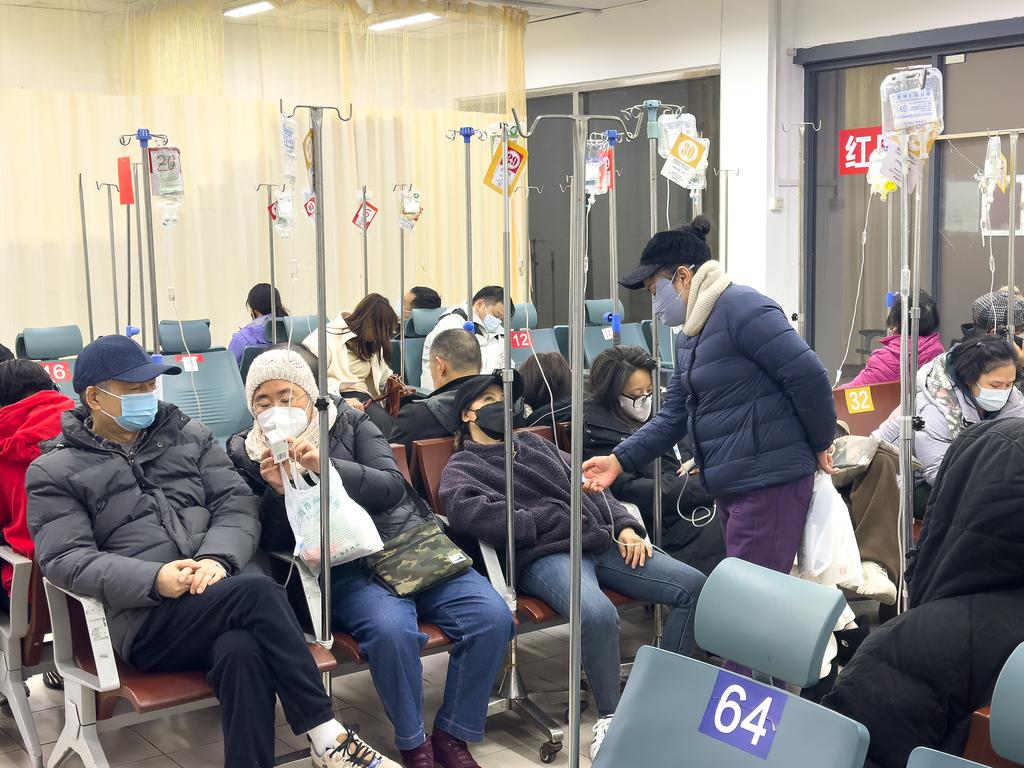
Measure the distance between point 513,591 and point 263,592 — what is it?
0.74 metres

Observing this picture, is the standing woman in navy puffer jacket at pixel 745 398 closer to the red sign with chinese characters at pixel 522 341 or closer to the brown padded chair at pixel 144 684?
the brown padded chair at pixel 144 684

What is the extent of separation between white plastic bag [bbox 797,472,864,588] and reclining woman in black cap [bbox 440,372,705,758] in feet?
1.16

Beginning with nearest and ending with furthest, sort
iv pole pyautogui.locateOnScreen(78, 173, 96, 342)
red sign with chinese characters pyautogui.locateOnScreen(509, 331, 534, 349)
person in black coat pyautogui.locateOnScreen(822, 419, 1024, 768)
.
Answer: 1. person in black coat pyautogui.locateOnScreen(822, 419, 1024, 768)
2. red sign with chinese characters pyautogui.locateOnScreen(509, 331, 534, 349)
3. iv pole pyautogui.locateOnScreen(78, 173, 96, 342)

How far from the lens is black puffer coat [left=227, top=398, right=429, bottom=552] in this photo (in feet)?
9.57

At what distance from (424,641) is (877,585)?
1443mm

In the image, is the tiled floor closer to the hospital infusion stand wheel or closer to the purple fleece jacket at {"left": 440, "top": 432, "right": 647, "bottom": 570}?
the hospital infusion stand wheel

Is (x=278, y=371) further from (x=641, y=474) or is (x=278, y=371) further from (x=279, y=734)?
(x=641, y=474)

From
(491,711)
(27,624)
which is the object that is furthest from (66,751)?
(491,711)

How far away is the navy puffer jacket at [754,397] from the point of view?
105 inches

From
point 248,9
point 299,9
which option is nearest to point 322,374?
point 248,9

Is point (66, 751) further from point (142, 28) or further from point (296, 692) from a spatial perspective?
point (142, 28)

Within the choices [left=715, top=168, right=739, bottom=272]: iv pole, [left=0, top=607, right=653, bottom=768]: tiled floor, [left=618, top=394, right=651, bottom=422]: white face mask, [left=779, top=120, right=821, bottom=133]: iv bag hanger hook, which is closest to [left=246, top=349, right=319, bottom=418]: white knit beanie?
[left=0, top=607, right=653, bottom=768]: tiled floor

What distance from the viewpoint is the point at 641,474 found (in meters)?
3.58

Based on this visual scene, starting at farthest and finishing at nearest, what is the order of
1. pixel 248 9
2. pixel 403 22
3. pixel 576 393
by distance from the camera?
pixel 403 22
pixel 248 9
pixel 576 393
